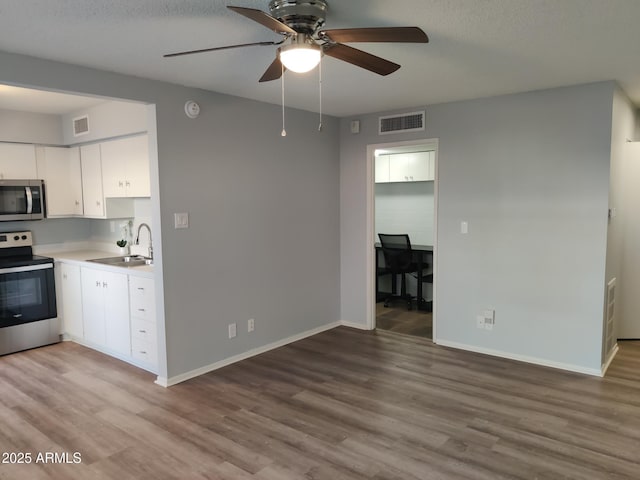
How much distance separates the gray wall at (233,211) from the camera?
136 inches

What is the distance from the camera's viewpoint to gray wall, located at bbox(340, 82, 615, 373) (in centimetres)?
364

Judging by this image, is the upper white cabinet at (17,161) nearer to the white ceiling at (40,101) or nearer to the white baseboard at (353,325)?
the white ceiling at (40,101)

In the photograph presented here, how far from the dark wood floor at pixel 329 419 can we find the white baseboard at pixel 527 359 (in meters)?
0.10

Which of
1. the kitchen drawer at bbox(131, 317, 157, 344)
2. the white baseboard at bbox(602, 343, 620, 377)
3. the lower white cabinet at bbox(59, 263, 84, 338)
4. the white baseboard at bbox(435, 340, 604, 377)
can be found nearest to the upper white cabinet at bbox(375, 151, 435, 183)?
the white baseboard at bbox(435, 340, 604, 377)

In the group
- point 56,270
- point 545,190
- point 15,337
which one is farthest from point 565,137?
point 15,337

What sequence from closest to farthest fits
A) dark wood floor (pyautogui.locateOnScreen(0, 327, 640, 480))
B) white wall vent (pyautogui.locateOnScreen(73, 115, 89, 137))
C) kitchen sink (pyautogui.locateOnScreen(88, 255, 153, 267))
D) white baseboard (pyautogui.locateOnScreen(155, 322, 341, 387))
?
dark wood floor (pyautogui.locateOnScreen(0, 327, 640, 480))
white baseboard (pyautogui.locateOnScreen(155, 322, 341, 387))
kitchen sink (pyautogui.locateOnScreen(88, 255, 153, 267))
white wall vent (pyautogui.locateOnScreen(73, 115, 89, 137))

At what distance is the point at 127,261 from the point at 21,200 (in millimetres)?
1296

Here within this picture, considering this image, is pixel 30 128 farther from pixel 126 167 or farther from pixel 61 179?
pixel 126 167

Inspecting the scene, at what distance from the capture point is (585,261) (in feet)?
12.1

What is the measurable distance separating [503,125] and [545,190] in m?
0.69

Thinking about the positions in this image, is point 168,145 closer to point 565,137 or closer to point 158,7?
point 158,7

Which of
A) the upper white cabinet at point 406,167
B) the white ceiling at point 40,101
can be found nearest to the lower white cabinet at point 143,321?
the white ceiling at point 40,101

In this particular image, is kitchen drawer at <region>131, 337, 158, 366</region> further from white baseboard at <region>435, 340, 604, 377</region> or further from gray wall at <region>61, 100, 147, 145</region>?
white baseboard at <region>435, 340, 604, 377</region>

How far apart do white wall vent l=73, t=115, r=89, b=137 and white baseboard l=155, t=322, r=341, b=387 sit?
2700 millimetres
